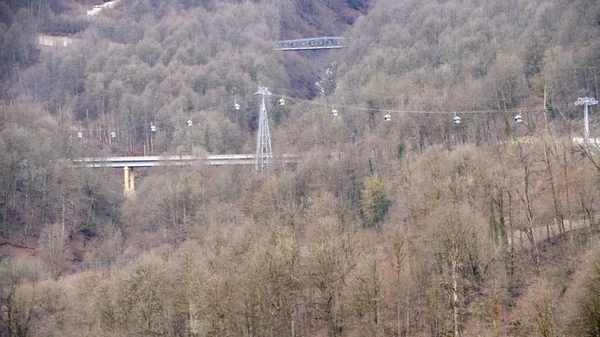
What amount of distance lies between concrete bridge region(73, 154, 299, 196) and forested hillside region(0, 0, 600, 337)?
157cm

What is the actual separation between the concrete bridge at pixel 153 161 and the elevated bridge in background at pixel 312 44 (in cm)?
4262

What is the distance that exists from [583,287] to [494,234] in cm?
1305

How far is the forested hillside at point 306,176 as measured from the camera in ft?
131

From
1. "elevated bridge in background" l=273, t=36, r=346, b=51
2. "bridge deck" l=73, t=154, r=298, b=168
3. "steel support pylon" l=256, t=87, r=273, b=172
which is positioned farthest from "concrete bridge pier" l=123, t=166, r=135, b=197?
"elevated bridge in background" l=273, t=36, r=346, b=51

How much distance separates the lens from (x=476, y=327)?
35.9 meters

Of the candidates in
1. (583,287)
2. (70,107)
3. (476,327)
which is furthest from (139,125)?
(583,287)

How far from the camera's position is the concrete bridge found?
7675cm

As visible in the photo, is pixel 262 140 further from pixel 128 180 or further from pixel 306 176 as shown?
pixel 128 180

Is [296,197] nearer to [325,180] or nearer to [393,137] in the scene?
[325,180]

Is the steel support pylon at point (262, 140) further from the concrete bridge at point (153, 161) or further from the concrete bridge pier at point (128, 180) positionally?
the concrete bridge pier at point (128, 180)

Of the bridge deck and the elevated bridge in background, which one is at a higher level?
the elevated bridge in background

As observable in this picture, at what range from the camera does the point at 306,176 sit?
66625 millimetres

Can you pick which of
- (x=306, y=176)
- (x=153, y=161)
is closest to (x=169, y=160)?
(x=153, y=161)

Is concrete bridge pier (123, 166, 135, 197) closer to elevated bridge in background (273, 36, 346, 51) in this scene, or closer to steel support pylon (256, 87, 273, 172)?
steel support pylon (256, 87, 273, 172)
